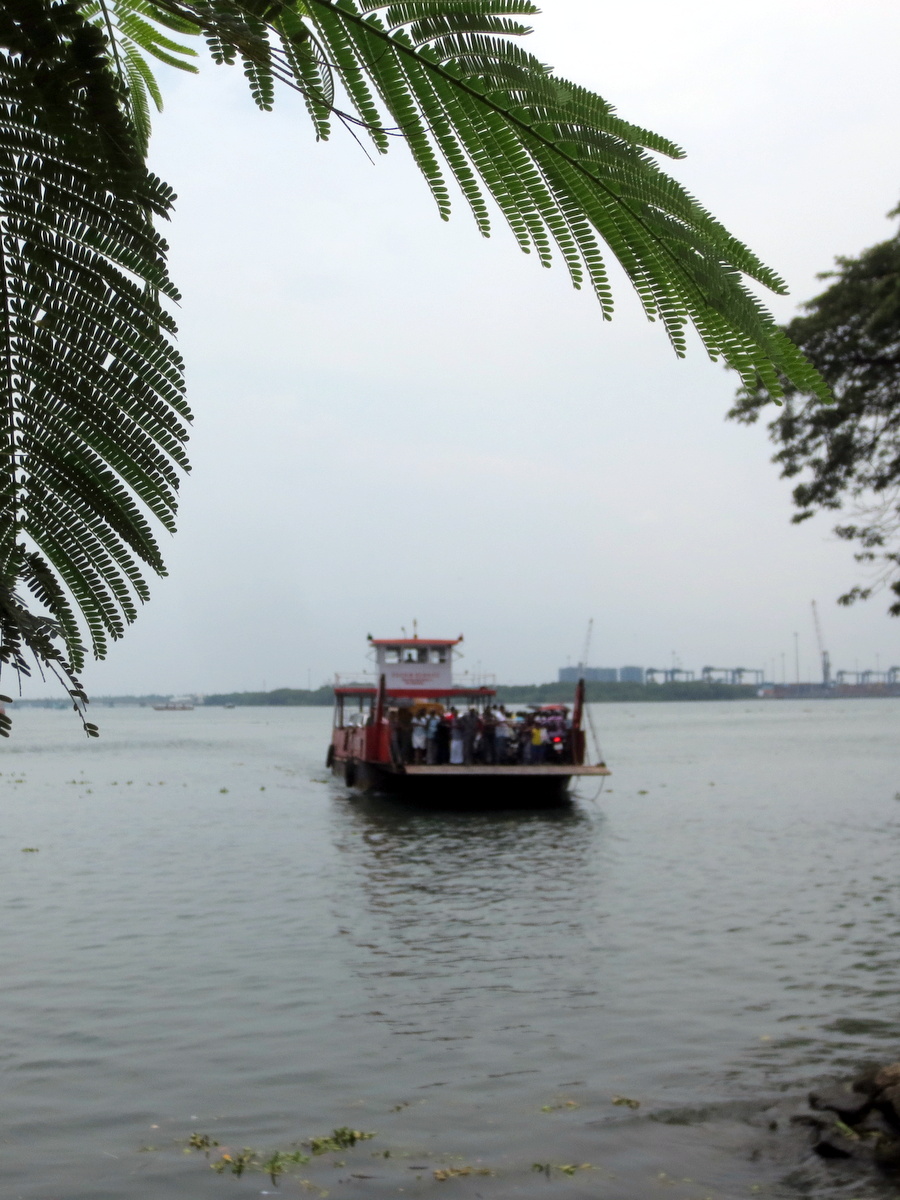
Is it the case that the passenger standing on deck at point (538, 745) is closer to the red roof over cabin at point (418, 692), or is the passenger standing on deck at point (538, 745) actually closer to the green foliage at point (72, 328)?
the red roof over cabin at point (418, 692)

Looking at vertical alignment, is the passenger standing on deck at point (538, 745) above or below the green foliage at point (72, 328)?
below

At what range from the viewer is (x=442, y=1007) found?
10.6 m

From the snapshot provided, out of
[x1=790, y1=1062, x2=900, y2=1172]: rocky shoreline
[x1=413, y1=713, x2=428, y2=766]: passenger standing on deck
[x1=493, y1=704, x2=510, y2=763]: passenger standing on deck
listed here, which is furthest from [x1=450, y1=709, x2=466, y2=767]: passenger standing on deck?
[x1=790, y1=1062, x2=900, y2=1172]: rocky shoreline

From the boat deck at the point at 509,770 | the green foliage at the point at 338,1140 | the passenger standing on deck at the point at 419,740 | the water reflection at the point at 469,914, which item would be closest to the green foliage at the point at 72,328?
the green foliage at the point at 338,1140

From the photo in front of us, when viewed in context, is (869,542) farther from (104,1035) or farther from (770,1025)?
(104,1035)

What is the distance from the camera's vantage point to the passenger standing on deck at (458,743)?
2762 cm

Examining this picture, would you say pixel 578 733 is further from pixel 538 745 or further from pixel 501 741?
pixel 501 741

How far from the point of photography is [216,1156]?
714cm

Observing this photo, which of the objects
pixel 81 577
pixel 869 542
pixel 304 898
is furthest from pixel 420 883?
pixel 81 577

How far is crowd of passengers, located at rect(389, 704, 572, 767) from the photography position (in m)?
27.8

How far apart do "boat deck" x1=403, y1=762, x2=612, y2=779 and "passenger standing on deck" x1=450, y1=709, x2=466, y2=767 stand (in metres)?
0.30

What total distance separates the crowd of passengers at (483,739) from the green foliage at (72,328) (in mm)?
25706

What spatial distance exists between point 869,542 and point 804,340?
4.13 m

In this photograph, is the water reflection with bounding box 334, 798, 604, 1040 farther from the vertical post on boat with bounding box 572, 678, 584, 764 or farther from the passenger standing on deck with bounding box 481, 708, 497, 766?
the vertical post on boat with bounding box 572, 678, 584, 764
